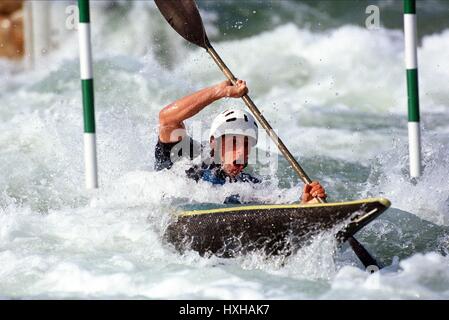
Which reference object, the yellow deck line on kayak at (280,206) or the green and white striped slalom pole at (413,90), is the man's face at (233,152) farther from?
the green and white striped slalom pole at (413,90)

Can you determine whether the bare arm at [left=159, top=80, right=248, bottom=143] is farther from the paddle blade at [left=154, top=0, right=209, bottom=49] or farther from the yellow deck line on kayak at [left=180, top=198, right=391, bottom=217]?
the paddle blade at [left=154, top=0, right=209, bottom=49]

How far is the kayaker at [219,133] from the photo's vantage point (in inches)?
195

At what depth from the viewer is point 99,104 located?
8875 millimetres

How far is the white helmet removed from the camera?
5.02 m

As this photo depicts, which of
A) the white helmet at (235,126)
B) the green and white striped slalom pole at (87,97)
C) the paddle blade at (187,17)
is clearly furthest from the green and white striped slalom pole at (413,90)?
the green and white striped slalom pole at (87,97)

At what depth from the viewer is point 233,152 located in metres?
5.02

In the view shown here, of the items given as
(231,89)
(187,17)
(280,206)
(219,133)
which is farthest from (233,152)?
(187,17)

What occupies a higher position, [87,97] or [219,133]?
[87,97]

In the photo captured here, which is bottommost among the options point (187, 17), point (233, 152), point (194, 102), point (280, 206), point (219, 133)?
point (280, 206)

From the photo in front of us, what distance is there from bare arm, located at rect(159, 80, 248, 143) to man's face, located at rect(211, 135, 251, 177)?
22cm

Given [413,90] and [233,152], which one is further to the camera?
[233,152]

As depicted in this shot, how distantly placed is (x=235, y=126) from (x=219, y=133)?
0.10 meters

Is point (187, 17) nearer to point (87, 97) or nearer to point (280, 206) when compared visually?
point (87, 97)

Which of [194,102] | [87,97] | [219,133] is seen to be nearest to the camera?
[87,97]
